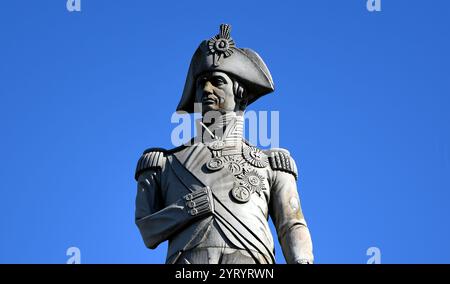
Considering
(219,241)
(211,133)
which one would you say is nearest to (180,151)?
(211,133)

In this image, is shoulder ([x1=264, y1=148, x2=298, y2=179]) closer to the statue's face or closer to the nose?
the statue's face

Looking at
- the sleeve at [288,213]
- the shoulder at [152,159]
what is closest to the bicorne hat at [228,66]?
the shoulder at [152,159]

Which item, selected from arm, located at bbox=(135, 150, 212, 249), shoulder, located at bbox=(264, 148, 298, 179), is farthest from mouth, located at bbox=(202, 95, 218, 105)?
arm, located at bbox=(135, 150, 212, 249)

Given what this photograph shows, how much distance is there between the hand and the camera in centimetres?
1770

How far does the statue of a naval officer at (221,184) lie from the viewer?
1762 cm

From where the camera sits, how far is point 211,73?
64.0ft

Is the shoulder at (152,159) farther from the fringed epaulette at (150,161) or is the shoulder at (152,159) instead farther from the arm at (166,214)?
the arm at (166,214)

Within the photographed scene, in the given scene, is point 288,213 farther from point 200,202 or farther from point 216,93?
point 216,93

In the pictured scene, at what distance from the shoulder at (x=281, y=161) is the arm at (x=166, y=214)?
4.40 feet

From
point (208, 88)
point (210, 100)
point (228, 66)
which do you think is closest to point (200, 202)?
point (210, 100)

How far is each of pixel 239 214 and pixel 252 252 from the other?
58 centimetres

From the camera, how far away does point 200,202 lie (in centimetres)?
1780

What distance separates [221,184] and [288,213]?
3.50 feet
